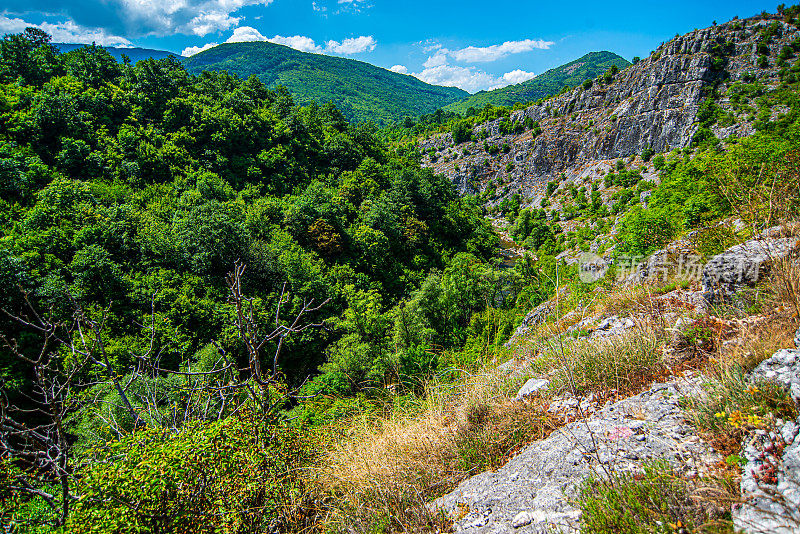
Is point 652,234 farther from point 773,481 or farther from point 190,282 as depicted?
point 190,282

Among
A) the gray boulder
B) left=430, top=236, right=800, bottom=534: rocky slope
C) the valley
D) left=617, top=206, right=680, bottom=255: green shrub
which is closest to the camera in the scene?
left=430, top=236, right=800, bottom=534: rocky slope

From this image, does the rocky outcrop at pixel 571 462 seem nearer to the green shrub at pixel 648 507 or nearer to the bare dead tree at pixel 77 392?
the green shrub at pixel 648 507

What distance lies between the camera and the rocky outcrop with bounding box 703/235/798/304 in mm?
3641

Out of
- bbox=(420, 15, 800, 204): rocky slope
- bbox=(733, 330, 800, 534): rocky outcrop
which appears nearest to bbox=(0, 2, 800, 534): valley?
bbox=(733, 330, 800, 534): rocky outcrop

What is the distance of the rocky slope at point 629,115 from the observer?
49.3 metres

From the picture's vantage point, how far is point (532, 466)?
308 cm

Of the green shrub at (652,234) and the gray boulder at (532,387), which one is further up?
the green shrub at (652,234)

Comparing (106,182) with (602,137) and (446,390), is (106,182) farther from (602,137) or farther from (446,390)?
(602,137)

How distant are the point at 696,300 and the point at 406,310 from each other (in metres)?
19.1

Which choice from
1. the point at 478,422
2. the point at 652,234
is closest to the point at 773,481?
the point at 478,422

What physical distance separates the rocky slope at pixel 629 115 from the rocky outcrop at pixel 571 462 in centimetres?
5879

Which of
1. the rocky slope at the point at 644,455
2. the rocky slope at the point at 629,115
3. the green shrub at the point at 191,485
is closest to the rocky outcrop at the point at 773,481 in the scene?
the rocky slope at the point at 644,455

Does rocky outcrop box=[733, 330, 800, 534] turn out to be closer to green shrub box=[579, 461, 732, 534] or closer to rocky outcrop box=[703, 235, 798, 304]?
green shrub box=[579, 461, 732, 534]

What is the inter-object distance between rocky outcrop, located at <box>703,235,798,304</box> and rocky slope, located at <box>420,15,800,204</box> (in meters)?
56.3
